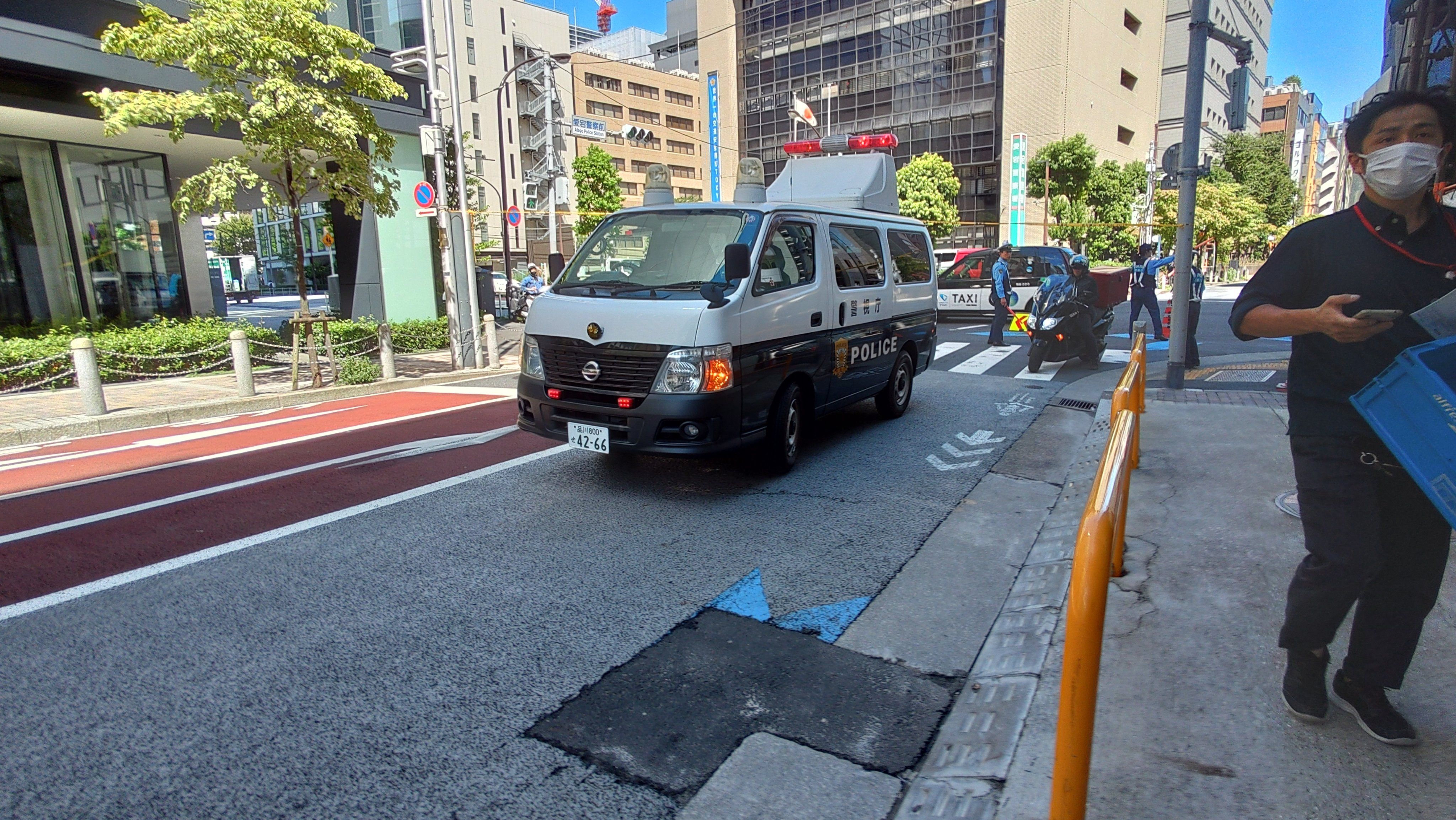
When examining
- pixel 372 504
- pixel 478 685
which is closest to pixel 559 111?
pixel 372 504

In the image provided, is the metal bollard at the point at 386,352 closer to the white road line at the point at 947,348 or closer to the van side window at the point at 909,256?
the van side window at the point at 909,256

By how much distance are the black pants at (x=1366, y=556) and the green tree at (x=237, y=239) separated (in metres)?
84.0

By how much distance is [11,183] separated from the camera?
13602 millimetres

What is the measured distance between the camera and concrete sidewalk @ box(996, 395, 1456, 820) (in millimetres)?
2344

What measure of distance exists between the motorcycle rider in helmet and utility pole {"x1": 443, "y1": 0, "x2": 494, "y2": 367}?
9865 millimetres

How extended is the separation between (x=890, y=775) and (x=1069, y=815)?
0.81 m

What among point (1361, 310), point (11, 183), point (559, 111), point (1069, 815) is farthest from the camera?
point (559, 111)

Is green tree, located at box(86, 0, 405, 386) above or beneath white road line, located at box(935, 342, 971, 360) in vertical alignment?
above

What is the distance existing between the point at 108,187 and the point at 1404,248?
1894 cm

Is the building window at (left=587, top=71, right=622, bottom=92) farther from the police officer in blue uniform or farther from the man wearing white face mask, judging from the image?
the man wearing white face mask

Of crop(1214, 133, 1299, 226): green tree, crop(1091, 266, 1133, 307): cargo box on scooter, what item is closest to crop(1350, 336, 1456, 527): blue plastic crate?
crop(1091, 266, 1133, 307): cargo box on scooter

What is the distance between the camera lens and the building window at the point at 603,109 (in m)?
73.1

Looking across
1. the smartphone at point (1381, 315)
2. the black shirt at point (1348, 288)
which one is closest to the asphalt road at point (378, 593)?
the black shirt at point (1348, 288)

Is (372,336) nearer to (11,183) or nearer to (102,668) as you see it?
(11,183)
